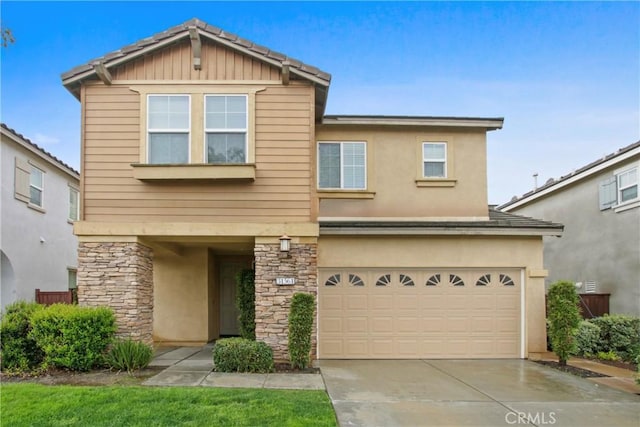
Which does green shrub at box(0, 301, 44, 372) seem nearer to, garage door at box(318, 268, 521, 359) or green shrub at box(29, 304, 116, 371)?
green shrub at box(29, 304, 116, 371)

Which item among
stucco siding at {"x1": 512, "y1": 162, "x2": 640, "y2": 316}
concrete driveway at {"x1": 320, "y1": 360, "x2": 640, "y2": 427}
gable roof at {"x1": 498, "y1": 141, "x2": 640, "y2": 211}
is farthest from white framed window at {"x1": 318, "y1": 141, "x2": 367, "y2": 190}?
stucco siding at {"x1": 512, "y1": 162, "x2": 640, "y2": 316}

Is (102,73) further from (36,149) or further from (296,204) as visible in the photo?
(36,149)

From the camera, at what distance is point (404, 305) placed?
36.7 ft

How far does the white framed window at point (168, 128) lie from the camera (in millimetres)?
9797

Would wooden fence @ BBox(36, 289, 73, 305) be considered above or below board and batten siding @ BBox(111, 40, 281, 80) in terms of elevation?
below

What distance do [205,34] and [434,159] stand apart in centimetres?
646

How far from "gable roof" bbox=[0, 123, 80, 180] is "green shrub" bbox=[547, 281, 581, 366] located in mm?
14655

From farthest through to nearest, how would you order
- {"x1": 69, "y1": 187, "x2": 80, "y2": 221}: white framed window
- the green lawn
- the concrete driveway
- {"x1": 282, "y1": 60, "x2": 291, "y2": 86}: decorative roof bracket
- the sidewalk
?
{"x1": 69, "y1": 187, "x2": 80, "y2": 221}: white framed window
{"x1": 282, "y1": 60, "x2": 291, "y2": 86}: decorative roof bracket
the sidewalk
the concrete driveway
the green lawn

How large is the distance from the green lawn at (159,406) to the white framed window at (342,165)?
626cm

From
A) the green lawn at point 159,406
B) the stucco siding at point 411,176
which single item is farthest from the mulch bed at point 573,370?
the green lawn at point 159,406

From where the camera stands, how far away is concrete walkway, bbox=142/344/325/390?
7730 mm

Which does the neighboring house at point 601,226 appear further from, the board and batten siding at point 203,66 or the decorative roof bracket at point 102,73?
the decorative roof bracket at point 102,73

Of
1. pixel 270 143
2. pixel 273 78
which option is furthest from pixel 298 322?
pixel 273 78

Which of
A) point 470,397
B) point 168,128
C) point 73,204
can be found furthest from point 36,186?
point 470,397
